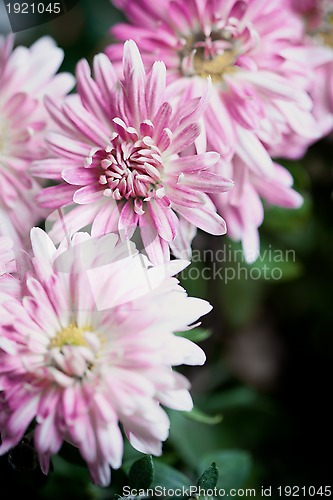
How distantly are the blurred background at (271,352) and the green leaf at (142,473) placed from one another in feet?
0.20

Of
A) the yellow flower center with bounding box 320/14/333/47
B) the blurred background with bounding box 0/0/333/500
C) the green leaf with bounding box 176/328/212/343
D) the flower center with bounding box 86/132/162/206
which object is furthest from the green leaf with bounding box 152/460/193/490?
the yellow flower center with bounding box 320/14/333/47

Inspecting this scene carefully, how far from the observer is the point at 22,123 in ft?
1.56

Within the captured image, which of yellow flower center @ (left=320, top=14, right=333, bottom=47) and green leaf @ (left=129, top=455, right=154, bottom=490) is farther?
yellow flower center @ (left=320, top=14, right=333, bottom=47)

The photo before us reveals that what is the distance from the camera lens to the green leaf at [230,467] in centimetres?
55

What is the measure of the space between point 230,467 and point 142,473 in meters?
0.16

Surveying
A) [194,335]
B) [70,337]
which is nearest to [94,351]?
[70,337]

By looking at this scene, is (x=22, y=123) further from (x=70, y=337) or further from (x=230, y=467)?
(x=230, y=467)

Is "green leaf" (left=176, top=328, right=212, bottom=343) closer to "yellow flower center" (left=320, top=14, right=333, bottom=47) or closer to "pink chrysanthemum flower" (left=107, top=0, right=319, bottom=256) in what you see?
"pink chrysanthemum flower" (left=107, top=0, right=319, bottom=256)

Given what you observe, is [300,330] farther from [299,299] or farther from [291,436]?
[291,436]

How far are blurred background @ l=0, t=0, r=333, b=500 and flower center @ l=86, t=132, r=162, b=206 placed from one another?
5.5 inches

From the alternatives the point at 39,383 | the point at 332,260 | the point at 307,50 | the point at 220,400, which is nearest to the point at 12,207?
the point at 39,383

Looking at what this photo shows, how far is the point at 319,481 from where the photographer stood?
69cm

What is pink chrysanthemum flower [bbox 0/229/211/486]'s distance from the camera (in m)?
0.35

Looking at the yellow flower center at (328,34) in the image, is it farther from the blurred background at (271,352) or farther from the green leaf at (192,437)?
the green leaf at (192,437)
